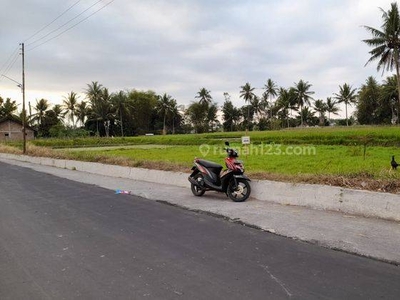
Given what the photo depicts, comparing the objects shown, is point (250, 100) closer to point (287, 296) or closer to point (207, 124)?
point (207, 124)

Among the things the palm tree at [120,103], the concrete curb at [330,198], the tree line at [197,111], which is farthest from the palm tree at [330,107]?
the concrete curb at [330,198]

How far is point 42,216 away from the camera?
296 inches

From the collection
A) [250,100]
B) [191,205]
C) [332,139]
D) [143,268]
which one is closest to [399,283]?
[143,268]

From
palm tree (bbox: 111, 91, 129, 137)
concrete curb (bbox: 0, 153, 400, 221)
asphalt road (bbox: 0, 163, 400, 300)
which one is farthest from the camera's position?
palm tree (bbox: 111, 91, 129, 137)

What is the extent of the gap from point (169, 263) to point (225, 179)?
4.65m

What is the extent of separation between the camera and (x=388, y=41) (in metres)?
43.8

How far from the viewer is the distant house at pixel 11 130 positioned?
7338cm

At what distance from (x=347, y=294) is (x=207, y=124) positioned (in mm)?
93982

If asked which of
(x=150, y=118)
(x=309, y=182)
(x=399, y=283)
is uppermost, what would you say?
(x=150, y=118)

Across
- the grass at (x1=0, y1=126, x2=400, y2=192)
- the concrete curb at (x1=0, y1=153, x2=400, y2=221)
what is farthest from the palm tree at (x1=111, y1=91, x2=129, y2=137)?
the concrete curb at (x1=0, y1=153, x2=400, y2=221)

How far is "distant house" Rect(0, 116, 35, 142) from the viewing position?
73.4 metres

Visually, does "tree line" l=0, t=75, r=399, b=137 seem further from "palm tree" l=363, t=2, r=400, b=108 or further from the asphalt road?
the asphalt road

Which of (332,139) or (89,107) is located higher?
(89,107)

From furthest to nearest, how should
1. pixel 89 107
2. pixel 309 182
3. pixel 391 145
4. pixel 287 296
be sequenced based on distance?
1. pixel 89 107
2. pixel 391 145
3. pixel 309 182
4. pixel 287 296
